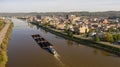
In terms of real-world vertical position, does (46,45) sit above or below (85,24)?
above

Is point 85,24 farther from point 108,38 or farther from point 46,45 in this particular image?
point 46,45

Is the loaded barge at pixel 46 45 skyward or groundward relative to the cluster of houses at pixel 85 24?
skyward

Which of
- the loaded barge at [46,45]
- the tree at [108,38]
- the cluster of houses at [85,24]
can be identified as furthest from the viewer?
the cluster of houses at [85,24]

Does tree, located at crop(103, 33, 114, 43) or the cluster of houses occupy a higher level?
tree, located at crop(103, 33, 114, 43)

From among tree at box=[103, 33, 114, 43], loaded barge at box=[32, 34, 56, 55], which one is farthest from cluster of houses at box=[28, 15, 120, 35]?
loaded barge at box=[32, 34, 56, 55]

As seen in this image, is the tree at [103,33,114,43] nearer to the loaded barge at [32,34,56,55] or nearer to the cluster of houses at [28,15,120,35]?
the cluster of houses at [28,15,120,35]

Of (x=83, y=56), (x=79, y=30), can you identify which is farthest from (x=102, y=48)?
(x=79, y=30)

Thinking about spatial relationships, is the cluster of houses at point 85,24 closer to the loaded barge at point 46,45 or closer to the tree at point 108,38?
the tree at point 108,38

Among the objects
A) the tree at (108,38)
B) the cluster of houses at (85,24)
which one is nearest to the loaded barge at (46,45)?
the tree at (108,38)

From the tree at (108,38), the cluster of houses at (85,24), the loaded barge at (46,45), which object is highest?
the tree at (108,38)

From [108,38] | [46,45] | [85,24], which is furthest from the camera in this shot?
[85,24]

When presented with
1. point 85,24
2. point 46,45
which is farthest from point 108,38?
point 85,24
